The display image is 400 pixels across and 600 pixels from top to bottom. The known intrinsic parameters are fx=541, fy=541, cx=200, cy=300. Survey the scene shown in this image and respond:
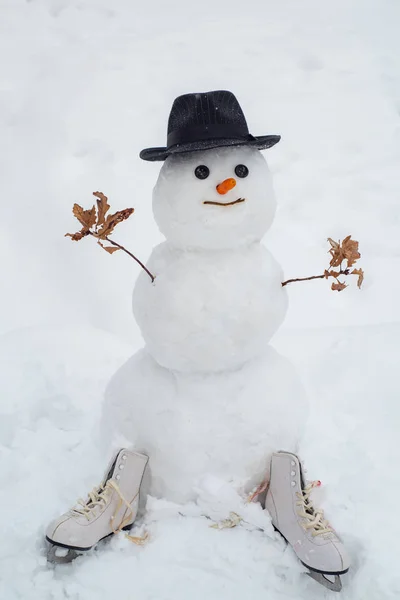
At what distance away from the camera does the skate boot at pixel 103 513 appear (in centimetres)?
113

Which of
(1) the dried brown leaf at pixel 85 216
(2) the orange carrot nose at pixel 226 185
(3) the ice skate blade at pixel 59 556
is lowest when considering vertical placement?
(3) the ice skate blade at pixel 59 556

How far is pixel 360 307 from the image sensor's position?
2.37m

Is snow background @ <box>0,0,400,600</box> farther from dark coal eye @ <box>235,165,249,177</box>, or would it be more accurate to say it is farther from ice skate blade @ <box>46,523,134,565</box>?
dark coal eye @ <box>235,165,249,177</box>

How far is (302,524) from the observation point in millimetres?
1160

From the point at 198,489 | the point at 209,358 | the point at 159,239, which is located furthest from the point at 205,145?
the point at 159,239

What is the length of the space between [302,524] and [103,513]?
17.0 inches

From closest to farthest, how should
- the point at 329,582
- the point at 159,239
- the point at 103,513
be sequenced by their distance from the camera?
the point at 329,582, the point at 103,513, the point at 159,239

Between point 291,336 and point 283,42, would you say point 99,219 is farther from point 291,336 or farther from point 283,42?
point 283,42

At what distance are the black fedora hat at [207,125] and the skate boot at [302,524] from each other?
0.70 metres

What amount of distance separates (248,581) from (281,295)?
0.61 m

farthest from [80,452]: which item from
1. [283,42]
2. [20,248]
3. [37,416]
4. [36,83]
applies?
[283,42]

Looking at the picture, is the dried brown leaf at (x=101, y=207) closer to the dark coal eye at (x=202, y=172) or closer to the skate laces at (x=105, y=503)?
the dark coal eye at (x=202, y=172)

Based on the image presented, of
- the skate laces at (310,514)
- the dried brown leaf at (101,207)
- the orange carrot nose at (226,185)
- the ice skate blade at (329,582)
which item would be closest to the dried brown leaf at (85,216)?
the dried brown leaf at (101,207)

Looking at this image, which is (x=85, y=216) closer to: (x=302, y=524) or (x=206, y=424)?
(x=206, y=424)
